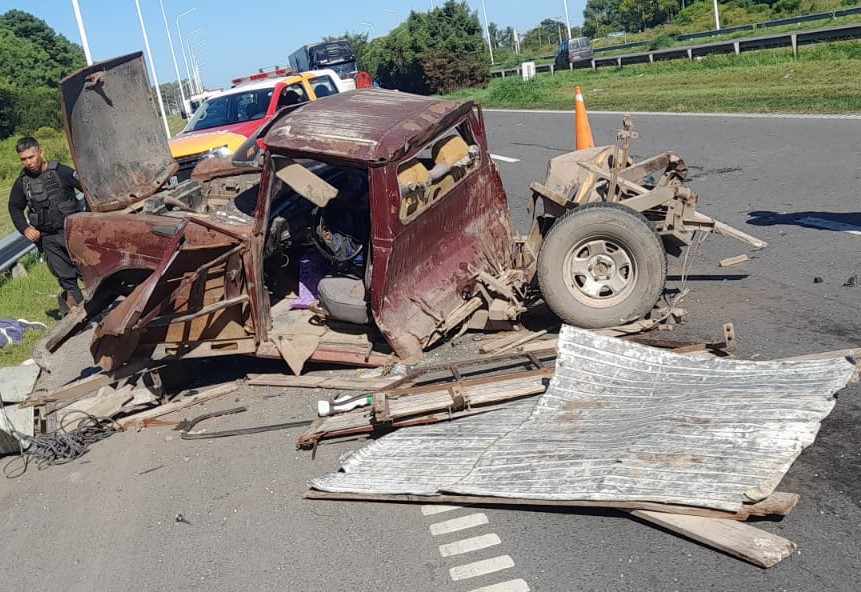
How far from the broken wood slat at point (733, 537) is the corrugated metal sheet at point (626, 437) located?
0.08m

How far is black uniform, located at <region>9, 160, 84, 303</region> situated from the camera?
28.4 feet

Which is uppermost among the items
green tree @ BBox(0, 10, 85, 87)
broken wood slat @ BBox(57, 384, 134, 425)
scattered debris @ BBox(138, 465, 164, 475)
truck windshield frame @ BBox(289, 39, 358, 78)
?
green tree @ BBox(0, 10, 85, 87)

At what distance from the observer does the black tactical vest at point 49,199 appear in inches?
340

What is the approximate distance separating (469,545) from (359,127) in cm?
300

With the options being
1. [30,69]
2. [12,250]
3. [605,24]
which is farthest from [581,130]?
[605,24]

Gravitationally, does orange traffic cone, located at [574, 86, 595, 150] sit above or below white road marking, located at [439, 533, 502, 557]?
above

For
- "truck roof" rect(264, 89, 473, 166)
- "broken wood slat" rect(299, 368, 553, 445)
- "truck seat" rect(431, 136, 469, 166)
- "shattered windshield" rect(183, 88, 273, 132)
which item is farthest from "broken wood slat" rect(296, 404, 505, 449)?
"shattered windshield" rect(183, 88, 273, 132)

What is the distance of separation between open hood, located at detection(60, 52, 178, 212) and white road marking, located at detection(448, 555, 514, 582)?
14.8ft

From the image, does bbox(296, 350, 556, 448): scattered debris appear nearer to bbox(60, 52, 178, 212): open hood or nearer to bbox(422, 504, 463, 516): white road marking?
bbox(422, 504, 463, 516): white road marking

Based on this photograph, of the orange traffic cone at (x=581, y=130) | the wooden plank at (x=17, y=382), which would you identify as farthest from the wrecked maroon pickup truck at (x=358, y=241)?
the orange traffic cone at (x=581, y=130)

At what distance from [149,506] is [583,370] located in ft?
8.26

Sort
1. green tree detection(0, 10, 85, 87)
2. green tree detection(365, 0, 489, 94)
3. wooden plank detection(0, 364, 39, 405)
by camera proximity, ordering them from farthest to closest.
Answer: green tree detection(0, 10, 85, 87) → green tree detection(365, 0, 489, 94) → wooden plank detection(0, 364, 39, 405)

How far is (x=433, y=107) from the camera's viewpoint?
21.3 feet

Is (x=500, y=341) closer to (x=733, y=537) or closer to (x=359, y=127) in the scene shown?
(x=359, y=127)
